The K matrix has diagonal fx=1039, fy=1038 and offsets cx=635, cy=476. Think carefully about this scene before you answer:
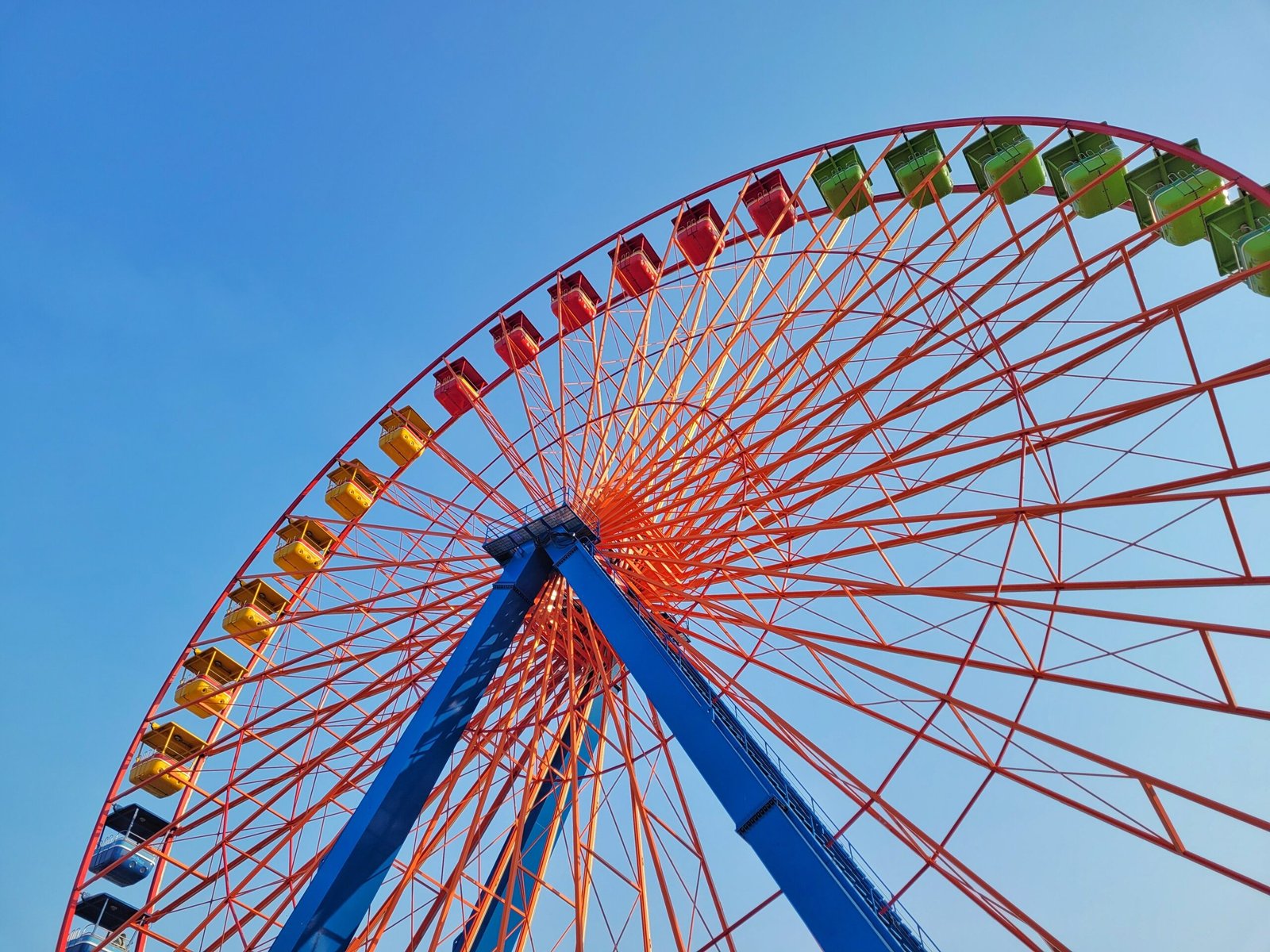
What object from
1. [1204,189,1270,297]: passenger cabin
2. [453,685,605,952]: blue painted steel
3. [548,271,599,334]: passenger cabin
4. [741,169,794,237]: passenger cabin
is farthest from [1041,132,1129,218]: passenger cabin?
[453,685,605,952]: blue painted steel

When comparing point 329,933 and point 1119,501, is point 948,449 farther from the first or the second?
point 329,933

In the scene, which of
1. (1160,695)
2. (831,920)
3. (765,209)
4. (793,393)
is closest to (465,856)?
(831,920)

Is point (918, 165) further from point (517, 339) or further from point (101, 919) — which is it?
point (101, 919)

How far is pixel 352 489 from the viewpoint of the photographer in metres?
18.5

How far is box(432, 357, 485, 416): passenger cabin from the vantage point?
18.6 meters

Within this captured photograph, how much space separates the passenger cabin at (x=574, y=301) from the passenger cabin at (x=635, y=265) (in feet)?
2.14

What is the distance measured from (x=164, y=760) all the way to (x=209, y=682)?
1.43 m

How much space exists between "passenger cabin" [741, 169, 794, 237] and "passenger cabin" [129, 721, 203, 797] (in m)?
13.0

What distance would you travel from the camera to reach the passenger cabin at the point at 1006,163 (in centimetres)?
1357

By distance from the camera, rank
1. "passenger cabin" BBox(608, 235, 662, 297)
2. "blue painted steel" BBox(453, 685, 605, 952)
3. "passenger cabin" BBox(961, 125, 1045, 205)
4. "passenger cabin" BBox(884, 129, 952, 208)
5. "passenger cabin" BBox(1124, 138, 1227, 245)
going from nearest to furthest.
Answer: "passenger cabin" BBox(1124, 138, 1227, 245)
"blue painted steel" BBox(453, 685, 605, 952)
"passenger cabin" BBox(961, 125, 1045, 205)
"passenger cabin" BBox(884, 129, 952, 208)
"passenger cabin" BBox(608, 235, 662, 297)

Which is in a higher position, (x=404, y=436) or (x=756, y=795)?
(x=404, y=436)

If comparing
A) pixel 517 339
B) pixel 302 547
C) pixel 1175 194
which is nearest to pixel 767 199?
pixel 517 339

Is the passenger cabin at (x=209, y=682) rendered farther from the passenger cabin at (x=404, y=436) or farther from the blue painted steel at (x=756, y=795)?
the blue painted steel at (x=756, y=795)

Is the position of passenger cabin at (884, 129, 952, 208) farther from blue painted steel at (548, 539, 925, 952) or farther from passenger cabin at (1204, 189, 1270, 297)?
blue painted steel at (548, 539, 925, 952)
